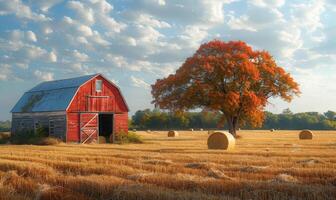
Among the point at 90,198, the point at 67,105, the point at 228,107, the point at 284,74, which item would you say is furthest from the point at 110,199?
the point at 284,74

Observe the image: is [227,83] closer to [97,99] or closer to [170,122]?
[97,99]

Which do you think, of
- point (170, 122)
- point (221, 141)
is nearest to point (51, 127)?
point (221, 141)

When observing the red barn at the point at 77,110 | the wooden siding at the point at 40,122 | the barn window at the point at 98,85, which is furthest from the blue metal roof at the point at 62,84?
the wooden siding at the point at 40,122

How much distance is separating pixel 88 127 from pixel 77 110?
1.70m

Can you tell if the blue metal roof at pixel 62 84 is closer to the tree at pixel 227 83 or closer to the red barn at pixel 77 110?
the red barn at pixel 77 110

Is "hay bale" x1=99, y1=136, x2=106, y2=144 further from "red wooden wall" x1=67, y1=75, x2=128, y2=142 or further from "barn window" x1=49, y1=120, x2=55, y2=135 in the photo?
"barn window" x1=49, y1=120, x2=55, y2=135

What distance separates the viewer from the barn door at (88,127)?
3747 cm


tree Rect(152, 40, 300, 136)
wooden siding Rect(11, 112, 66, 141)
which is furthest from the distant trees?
wooden siding Rect(11, 112, 66, 141)

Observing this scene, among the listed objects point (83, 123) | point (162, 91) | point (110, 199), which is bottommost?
point (110, 199)

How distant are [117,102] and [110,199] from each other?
29.2 metres

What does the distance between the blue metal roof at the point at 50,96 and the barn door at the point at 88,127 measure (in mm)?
2023

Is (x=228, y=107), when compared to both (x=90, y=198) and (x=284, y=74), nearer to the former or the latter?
(x=284, y=74)

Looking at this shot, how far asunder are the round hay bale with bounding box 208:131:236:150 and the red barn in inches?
495

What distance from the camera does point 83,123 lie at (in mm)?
37719
